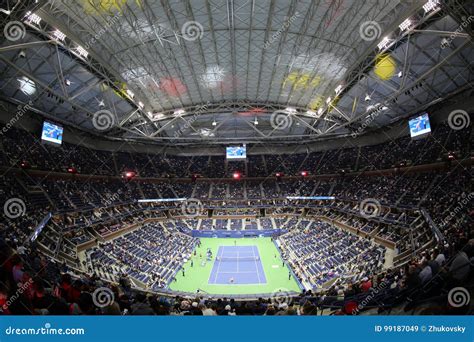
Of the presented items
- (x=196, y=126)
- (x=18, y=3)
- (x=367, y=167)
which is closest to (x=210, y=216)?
(x=196, y=126)

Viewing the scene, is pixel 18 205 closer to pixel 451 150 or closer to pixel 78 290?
pixel 78 290

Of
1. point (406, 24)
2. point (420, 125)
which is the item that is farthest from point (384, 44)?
point (420, 125)

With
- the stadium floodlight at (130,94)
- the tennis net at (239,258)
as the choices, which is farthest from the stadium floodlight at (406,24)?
the stadium floodlight at (130,94)

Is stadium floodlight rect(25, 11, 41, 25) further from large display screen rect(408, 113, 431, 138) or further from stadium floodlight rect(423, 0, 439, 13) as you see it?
large display screen rect(408, 113, 431, 138)

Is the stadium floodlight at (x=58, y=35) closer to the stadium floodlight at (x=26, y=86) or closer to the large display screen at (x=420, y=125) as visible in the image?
the stadium floodlight at (x=26, y=86)

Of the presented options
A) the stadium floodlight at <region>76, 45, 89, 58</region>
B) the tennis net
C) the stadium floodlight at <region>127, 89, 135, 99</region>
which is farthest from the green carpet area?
the stadium floodlight at <region>76, 45, 89, 58</region>

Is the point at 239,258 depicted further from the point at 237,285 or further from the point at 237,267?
the point at 237,285

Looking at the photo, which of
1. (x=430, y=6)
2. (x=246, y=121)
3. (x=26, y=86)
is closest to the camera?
(x=430, y=6)
